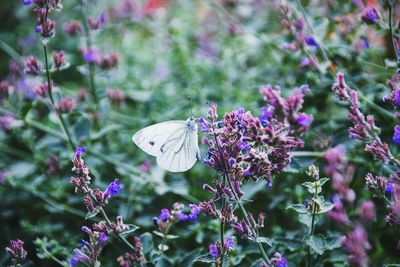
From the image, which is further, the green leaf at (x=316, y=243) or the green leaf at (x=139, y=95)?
the green leaf at (x=139, y=95)

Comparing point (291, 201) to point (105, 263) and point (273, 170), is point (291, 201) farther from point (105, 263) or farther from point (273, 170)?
point (105, 263)

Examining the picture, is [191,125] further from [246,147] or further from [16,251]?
[16,251]

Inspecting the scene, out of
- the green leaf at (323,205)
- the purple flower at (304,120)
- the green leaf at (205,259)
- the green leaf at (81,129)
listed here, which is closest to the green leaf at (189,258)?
the green leaf at (205,259)

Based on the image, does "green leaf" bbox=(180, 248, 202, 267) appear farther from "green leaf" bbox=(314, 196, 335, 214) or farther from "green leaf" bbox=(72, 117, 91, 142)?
"green leaf" bbox=(72, 117, 91, 142)

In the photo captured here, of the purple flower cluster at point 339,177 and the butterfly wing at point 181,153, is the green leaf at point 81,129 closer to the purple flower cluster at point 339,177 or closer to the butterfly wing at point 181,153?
the butterfly wing at point 181,153

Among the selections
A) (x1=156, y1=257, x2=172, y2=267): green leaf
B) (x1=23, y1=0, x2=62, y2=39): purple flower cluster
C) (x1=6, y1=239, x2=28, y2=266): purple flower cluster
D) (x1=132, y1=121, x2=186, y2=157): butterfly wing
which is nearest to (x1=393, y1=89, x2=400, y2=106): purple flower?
(x1=132, y1=121, x2=186, y2=157): butterfly wing

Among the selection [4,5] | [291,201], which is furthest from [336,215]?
[4,5]

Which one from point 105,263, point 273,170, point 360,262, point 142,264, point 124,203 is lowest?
point 105,263
